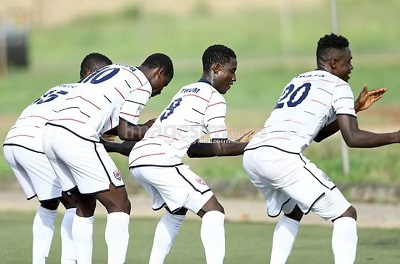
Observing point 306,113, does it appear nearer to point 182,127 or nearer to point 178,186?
point 182,127

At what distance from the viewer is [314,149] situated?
19.1 metres

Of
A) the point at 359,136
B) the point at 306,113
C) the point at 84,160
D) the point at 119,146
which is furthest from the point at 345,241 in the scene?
the point at 119,146

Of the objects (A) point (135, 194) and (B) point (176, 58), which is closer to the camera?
(A) point (135, 194)

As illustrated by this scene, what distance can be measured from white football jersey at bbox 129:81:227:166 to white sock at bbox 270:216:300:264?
3.22 ft

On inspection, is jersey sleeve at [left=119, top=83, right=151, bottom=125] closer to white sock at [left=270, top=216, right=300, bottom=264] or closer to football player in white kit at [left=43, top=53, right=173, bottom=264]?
football player in white kit at [left=43, top=53, right=173, bottom=264]

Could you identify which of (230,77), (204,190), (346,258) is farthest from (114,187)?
(346,258)

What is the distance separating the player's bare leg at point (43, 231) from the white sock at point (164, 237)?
1378 mm

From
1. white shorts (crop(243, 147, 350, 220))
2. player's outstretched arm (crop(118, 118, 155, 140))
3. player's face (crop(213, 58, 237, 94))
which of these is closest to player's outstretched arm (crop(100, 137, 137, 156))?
player's outstretched arm (crop(118, 118, 155, 140))

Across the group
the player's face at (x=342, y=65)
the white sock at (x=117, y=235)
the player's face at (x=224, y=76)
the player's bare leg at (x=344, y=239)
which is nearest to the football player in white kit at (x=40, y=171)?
the white sock at (x=117, y=235)

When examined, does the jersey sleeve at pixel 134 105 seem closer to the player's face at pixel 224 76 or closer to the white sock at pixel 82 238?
the player's face at pixel 224 76

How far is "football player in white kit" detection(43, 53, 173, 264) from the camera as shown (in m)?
9.54

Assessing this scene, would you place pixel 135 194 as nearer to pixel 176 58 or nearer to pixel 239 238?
pixel 239 238

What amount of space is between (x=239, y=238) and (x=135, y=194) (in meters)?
4.44

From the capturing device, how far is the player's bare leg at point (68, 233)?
1045cm
